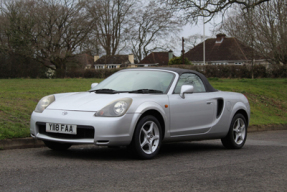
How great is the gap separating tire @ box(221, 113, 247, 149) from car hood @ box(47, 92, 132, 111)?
2630mm

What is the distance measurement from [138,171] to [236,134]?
11.3 feet

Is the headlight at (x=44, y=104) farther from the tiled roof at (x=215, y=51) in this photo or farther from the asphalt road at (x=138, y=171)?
the tiled roof at (x=215, y=51)

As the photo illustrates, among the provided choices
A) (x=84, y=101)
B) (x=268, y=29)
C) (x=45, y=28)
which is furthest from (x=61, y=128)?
(x=45, y=28)

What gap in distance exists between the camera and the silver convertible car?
588 centimetres

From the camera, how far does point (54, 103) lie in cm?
650

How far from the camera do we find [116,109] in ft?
19.5

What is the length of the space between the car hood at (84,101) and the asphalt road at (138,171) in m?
0.78

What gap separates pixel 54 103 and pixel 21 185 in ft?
7.66

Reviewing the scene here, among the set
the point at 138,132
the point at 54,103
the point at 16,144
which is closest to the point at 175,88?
the point at 138,132

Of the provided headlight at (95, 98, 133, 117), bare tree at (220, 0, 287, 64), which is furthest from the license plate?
bare tree at (220, 0, 287, 64)

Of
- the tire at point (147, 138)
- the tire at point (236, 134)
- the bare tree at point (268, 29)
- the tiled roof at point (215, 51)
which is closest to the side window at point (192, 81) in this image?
the tire at point (236, 134)

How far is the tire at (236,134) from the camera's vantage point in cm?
789

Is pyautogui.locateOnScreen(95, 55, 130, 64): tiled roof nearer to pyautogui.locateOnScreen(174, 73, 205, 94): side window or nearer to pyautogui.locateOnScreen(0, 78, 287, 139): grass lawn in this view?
pyautogui.locateOnScreen(0, 78, 287, 139): grass lawn

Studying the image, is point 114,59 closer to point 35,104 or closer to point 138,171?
point 35,104
